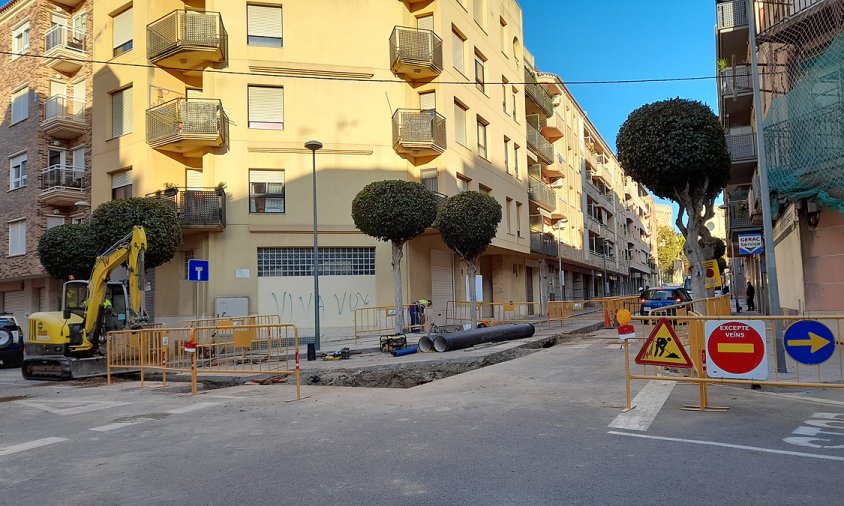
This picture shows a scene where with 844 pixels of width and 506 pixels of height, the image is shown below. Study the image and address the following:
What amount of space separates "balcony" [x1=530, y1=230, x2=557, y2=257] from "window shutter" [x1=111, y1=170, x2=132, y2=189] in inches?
821

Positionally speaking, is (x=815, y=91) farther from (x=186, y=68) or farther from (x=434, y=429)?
(x=186, y=68)

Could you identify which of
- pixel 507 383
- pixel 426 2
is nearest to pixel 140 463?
pixel 507 383

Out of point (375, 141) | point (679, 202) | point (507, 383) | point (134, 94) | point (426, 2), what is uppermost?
point (426, 2)

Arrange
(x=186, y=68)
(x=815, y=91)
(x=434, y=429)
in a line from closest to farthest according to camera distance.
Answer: (x=434, y=429) < (x=815, y=91) < (x=186, y=68)

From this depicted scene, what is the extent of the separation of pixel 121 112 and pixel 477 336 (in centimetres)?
1800

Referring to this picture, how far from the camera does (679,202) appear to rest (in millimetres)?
15664

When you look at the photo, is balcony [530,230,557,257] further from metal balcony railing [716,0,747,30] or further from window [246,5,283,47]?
window [246,5,283,47]

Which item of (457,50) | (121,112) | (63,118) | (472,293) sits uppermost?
(457,50)

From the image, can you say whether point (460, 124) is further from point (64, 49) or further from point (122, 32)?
point (64, 49)

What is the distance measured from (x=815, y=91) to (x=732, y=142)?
7353 millimetres

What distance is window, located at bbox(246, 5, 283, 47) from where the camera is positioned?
77.4 ft

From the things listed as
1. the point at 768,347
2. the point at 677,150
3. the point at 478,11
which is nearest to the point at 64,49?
the point at 478,11

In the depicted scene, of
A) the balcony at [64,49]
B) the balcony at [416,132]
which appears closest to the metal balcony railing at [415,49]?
→ the balcony at [416,132]

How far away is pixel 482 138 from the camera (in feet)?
96.2
